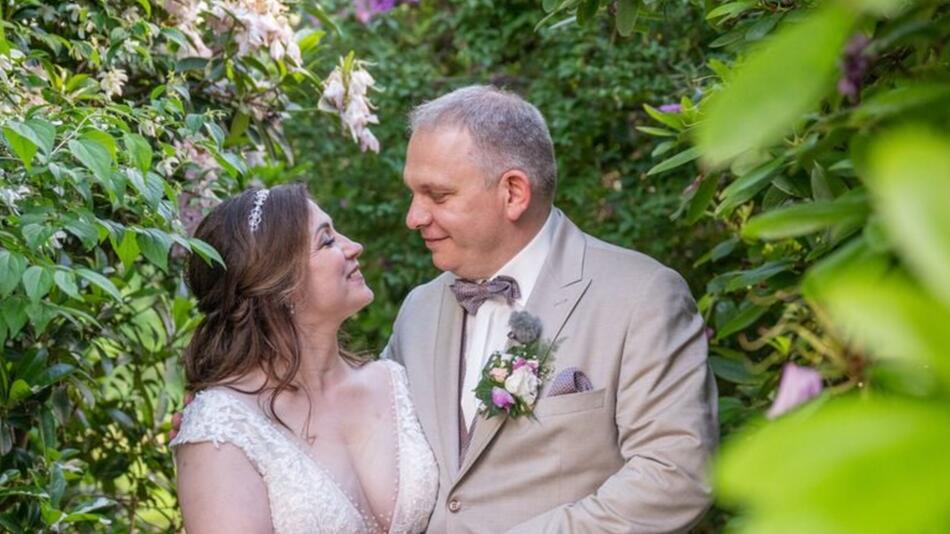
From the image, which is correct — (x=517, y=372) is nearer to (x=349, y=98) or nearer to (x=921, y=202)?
(x=349, y=98)

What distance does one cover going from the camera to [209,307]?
3.03m

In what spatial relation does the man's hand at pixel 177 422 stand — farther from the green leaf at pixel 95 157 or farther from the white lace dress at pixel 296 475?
the green leaf at pixel 95 157

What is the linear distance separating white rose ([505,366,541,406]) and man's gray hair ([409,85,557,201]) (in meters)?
0.47

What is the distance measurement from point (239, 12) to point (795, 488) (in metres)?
2.86

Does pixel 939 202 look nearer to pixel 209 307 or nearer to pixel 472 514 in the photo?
pixel 472 514

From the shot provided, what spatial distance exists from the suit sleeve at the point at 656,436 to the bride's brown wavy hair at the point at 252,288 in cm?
75

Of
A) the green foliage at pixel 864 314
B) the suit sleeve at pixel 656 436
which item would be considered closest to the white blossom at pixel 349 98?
the suit sleeve at pixel 656 436

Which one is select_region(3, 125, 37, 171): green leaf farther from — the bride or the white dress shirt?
the white dress shirt

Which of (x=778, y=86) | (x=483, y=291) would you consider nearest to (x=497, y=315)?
(x=483, y=291)

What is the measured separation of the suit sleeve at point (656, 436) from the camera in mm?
2607

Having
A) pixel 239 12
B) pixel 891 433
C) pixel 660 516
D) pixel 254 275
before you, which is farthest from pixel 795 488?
pixel 239 12

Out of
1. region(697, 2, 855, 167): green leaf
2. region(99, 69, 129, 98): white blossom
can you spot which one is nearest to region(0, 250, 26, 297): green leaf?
region(99, 69, 129, 98): white blossom

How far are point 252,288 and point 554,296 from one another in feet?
2.39

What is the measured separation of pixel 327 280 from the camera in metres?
2.96
